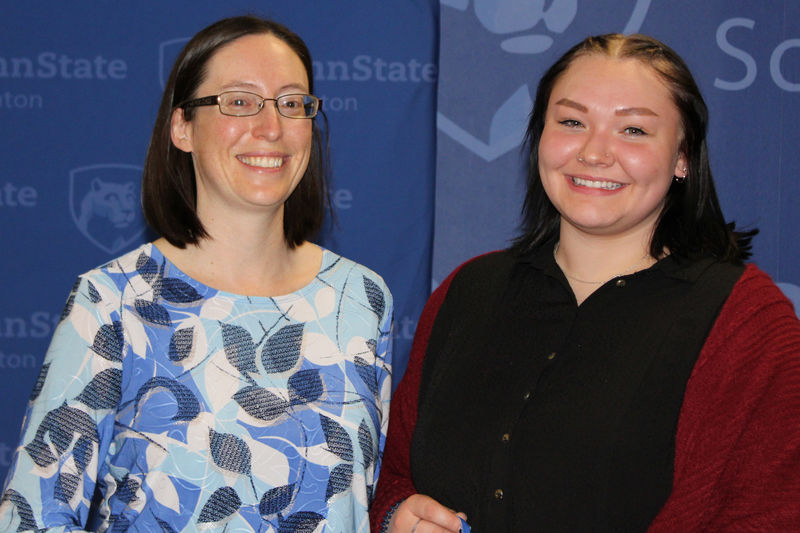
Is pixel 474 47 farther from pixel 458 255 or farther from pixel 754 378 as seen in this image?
pixel 754 378

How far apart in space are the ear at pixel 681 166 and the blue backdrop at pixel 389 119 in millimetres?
1379

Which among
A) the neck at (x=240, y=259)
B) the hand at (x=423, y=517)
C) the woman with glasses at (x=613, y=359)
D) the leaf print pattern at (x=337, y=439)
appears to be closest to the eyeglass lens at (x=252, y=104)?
the neck at (x=240, y=259)

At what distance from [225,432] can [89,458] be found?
249 millimetres

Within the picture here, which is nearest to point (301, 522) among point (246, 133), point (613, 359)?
point (613, 359)

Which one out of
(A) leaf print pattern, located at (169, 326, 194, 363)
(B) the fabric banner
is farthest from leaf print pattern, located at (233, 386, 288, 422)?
(B) the fabric banner

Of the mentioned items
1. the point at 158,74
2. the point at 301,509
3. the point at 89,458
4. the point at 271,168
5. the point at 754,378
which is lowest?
the point at 301,509

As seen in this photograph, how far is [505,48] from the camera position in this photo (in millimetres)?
3131

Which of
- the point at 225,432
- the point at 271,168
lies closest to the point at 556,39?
the point at 271,168

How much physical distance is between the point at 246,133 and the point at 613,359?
2.94 feet

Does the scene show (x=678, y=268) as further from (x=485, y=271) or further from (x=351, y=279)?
(x=351, y=279)

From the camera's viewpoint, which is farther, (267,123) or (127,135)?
(127,135)

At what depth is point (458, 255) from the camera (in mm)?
3195

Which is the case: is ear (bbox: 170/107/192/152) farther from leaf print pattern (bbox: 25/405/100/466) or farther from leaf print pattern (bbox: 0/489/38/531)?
leaf print pattern (bbox: 0/489/38/531)

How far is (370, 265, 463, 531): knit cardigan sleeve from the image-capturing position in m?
1.80
